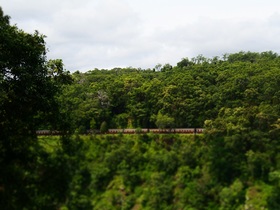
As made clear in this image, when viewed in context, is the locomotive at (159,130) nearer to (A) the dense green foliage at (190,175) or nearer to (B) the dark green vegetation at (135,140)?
(B) the dark green vegetation at (135,140)

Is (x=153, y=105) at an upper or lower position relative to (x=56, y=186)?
upper

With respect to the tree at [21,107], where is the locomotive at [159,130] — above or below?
below

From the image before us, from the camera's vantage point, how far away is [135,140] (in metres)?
33.4

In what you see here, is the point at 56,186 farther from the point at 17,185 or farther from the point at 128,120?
the point at 128,120

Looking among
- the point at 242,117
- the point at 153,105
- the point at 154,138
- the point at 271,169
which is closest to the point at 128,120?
the point at 153,105

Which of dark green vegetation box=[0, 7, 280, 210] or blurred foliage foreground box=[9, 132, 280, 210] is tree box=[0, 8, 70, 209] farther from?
blurred foliage foreground box=[9, 132, 280, 210]

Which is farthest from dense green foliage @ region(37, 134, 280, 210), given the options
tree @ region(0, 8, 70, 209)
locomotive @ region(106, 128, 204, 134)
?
tree @ region(0, 8, 70, 209)

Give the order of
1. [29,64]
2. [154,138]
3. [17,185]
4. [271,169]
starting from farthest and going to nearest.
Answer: [154,138], [271,169], [29,64], [17,185]

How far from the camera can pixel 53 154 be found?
8789 millimetres

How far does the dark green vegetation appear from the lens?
330 inches

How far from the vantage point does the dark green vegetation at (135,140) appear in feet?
27.5

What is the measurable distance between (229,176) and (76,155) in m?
19.8

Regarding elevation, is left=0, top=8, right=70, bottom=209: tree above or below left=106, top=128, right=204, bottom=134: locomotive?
above

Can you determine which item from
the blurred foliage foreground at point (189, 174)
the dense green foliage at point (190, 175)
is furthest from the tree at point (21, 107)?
the dense green foliage at point (190, 175)
